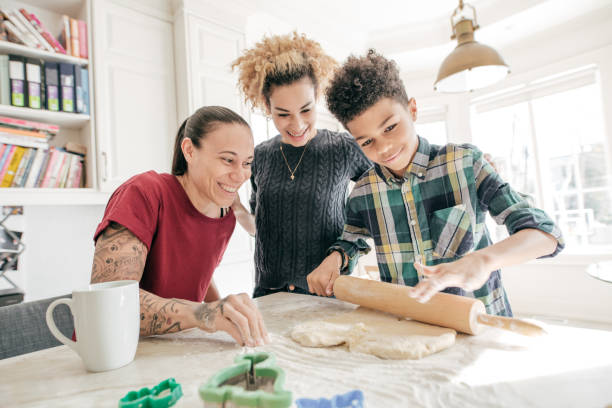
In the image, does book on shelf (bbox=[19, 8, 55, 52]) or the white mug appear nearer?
the white mug

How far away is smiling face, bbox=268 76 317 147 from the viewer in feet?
4.21

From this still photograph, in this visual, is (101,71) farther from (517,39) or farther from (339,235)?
(517,39)

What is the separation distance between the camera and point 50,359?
0.71 m

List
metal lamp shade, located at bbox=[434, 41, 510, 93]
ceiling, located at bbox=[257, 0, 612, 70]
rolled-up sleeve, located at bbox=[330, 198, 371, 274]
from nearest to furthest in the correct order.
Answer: rolled-up sleeve, located at bbox=[330, 198, 371, 274]
metal lamp shade, located at bbox=[434, 41, 510, 93]
ceiling, located at bbox=[257, 0, 612, 70]

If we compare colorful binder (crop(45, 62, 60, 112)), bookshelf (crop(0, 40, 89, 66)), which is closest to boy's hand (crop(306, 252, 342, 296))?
colorful binder (crop(45, 62, 60, 112))

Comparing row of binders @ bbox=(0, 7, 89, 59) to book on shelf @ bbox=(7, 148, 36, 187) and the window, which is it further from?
the window

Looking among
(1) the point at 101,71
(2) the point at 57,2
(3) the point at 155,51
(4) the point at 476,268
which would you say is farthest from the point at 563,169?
(2) the point at 57,2

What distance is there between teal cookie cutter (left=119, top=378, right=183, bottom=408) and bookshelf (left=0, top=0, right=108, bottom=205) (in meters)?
2.06

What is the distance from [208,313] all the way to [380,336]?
14.9 inches

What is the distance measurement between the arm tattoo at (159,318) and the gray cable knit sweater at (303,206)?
0.60 m

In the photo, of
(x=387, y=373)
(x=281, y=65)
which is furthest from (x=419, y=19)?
(x=387, y=373)

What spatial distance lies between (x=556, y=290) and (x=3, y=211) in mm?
4805

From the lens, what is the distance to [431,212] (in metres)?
1.14

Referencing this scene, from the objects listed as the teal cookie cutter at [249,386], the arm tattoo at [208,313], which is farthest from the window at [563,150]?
the teal cookie cutter at [249,386]
